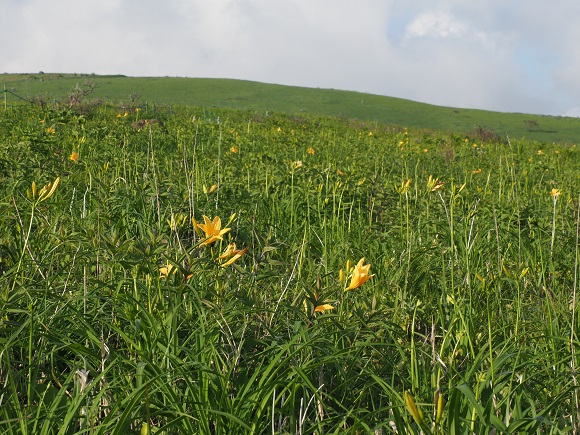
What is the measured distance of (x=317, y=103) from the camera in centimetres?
3419

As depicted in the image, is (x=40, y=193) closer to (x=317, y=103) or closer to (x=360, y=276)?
(x=360, y=276)

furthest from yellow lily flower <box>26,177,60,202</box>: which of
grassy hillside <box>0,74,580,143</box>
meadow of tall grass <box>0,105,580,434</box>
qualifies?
grassy hillside <box>0,74,580,143</box>

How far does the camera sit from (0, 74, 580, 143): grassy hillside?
29.6m

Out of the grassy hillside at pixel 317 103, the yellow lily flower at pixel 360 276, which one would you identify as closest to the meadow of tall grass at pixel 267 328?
the yellow lily flower at pixel 360 276

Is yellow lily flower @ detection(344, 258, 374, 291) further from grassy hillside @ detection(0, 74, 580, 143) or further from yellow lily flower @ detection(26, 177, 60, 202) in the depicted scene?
grassy hillside @ detection(0, 74, 580, 143)

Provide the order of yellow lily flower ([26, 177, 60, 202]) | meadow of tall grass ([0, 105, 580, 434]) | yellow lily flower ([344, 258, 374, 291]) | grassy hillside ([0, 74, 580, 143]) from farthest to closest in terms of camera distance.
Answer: grassy hillside ([0, 74, 580, 143]) < yellow lily flower ([26, 177, 60, 202]) < yellow lily flower ([344, 258, 374, 291]) < meadow of tall grass ([0, 105, 580, 434])

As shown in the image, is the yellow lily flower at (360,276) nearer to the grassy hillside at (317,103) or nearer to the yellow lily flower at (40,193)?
the yellow lily flower at (40,193)

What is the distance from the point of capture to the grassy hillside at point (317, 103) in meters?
29.6

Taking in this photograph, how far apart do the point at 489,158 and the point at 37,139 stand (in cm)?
767

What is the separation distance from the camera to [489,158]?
10.1 metres

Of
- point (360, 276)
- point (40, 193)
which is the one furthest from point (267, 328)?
point (40, 193)

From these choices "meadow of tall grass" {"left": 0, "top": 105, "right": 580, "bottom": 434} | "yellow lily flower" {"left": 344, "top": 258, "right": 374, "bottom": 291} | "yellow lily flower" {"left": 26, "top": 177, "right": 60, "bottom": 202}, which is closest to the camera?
"meadow of tall grass" {"left": 0, "top": 105, "right": 580, "bottom": 434}

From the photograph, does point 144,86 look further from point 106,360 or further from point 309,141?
point 106,360

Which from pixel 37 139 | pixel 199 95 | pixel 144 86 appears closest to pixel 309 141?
pixel 37 139
